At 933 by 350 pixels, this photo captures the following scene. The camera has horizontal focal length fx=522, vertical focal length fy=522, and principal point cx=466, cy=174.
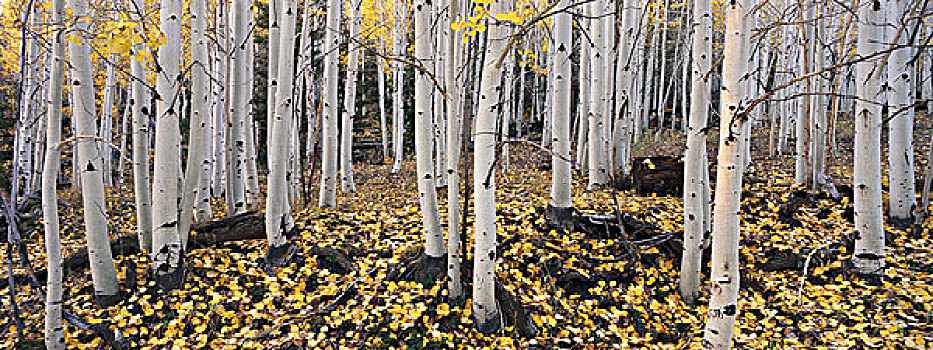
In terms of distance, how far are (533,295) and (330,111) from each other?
362 cm

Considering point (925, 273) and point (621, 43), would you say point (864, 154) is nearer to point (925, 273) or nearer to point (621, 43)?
point (925, 273)

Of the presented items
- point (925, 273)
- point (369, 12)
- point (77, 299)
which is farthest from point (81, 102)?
point (369, 12)

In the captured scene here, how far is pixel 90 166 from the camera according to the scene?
399cm

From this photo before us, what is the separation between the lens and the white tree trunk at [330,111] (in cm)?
655

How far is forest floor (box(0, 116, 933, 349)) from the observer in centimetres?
406

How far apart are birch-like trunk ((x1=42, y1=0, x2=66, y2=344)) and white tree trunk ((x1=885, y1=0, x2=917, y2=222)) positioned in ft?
23.4

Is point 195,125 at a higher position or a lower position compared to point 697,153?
higher

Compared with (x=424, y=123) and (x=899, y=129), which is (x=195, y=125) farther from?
(x=899, y=129)

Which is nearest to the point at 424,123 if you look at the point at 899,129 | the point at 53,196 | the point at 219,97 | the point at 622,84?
the point at 53,196

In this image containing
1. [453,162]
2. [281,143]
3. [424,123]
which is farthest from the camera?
[281,143]

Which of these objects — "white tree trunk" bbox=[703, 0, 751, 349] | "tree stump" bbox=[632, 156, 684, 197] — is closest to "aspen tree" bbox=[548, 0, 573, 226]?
"tree stump" bbox=[632, 156, 684, 197]

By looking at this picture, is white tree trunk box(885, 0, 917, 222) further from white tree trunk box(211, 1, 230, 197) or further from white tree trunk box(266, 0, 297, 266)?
white tree trunk box(211, 1, 230, 197)

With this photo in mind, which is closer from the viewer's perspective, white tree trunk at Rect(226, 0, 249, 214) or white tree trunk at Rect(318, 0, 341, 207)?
white tree trunk at Rect(226, 0, 249, 214)

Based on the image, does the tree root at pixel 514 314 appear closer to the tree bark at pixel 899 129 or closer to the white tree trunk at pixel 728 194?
the white tree trunk at pixel 728 194
